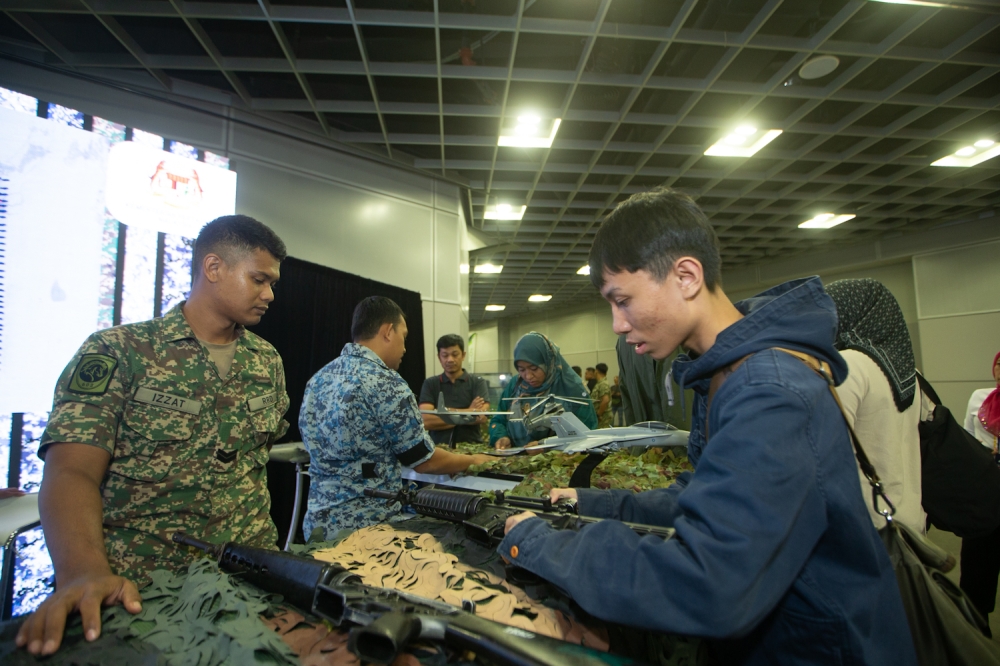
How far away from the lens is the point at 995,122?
5.93m

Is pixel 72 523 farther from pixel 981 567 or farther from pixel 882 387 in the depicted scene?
pixel 981 567

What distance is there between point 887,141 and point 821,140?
3.86 feet

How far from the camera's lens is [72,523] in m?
1.19

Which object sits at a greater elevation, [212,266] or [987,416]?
[212,266]

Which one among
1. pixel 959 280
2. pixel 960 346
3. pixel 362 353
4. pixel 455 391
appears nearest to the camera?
pixel 362 353

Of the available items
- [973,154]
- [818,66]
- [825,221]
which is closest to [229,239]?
[818,66]

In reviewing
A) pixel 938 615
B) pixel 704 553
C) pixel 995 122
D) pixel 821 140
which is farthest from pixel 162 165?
pixel 995 122

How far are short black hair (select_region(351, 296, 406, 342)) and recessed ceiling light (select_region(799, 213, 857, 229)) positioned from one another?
32.3ft

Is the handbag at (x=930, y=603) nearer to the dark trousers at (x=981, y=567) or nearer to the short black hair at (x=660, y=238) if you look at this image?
the short black hair at (x=660, y=238)

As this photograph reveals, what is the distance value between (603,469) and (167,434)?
74.7 inches

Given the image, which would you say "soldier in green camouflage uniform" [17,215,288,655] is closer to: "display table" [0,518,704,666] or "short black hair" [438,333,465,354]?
"display table" [0,518,704,666]

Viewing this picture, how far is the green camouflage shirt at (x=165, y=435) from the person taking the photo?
4.68 feet

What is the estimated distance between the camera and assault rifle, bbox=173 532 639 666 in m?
0.76

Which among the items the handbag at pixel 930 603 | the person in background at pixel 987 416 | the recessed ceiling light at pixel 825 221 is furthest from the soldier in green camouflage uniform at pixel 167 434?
the recessed ceiling light at pixel 825 221
